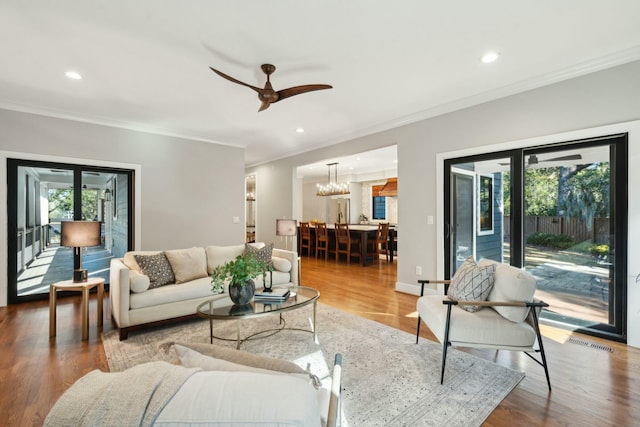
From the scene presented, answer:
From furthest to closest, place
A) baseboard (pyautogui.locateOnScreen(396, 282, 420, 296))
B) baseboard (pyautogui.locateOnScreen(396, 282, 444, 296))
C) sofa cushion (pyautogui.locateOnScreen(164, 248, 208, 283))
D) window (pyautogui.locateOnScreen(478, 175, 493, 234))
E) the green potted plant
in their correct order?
baseboard (pyautogui.locateOnScreen(396, 282, 420, 296))
baseboard (pyautogui.locateOnScreen(396, 282, 444, 296))
window (pyautogui.locateOnScreen(478, 175, 493, 234))
sofa cushion (pyautogui.locateOnScreen(164, 248, 208, 283))
the green potted plant

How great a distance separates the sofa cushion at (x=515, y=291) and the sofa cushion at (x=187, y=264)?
3.10m

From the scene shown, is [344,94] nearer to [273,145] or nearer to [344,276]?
[273,145]

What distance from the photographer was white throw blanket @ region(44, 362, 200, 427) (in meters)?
0.60

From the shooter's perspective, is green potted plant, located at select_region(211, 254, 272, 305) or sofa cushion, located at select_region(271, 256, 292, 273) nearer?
green potted plant, located at select_region(211, 254, 272, 305)

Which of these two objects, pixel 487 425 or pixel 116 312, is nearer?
pixel 487 425

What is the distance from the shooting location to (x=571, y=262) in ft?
10.6

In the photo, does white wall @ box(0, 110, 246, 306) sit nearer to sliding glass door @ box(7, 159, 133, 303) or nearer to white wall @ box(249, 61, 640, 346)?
sliding glass door @ box(7, 159, 133, 303)

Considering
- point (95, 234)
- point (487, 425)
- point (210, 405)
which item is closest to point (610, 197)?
point (487, 425)

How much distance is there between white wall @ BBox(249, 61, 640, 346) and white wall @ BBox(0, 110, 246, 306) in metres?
2.37

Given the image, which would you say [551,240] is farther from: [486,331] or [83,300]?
[83,300]

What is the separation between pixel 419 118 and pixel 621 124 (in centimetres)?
215

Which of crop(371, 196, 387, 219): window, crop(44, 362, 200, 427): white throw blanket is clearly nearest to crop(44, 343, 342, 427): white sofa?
crop(44, 362, 200, 427): white throw blanket

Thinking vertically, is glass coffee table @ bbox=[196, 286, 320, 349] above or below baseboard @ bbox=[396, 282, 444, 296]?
above

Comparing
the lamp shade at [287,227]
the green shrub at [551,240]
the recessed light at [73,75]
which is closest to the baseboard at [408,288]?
the green shrub at [551,240]
